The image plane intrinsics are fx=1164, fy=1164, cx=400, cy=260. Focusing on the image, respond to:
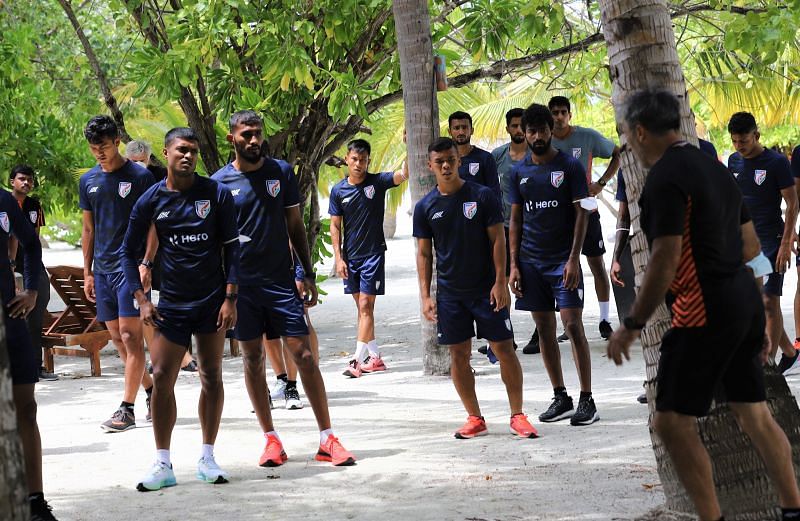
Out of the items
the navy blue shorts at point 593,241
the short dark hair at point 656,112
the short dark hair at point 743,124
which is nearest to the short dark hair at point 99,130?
the navy blue shorts at point 593,241

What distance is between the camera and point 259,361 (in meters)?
7.13

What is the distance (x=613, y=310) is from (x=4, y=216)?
10.8 meters

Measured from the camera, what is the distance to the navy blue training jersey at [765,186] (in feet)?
30.6

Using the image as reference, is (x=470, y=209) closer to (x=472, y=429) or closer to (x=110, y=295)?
(x=472, y=429)

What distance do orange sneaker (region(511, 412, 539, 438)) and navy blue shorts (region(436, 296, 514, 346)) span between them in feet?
1.73

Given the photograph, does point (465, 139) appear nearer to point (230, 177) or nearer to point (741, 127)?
point (741, 127)

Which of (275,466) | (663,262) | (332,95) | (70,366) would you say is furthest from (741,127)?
(70,366)

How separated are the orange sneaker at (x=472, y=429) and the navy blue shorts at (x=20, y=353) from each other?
10.2ft

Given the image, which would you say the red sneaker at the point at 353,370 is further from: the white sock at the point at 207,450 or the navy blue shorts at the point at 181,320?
the navy blue shorts at the point at 181,320

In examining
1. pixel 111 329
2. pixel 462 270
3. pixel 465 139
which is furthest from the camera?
pixel 465 139

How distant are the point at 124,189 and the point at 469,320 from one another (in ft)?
9.60

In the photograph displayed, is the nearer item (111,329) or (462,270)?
(462,270)

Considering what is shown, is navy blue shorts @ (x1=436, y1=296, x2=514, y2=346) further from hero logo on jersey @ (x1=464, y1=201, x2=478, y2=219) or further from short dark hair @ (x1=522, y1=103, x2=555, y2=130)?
short dark hair @ (x1=522, y1=103, x2=555, y2=130)

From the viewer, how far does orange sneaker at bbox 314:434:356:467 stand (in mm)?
6953
